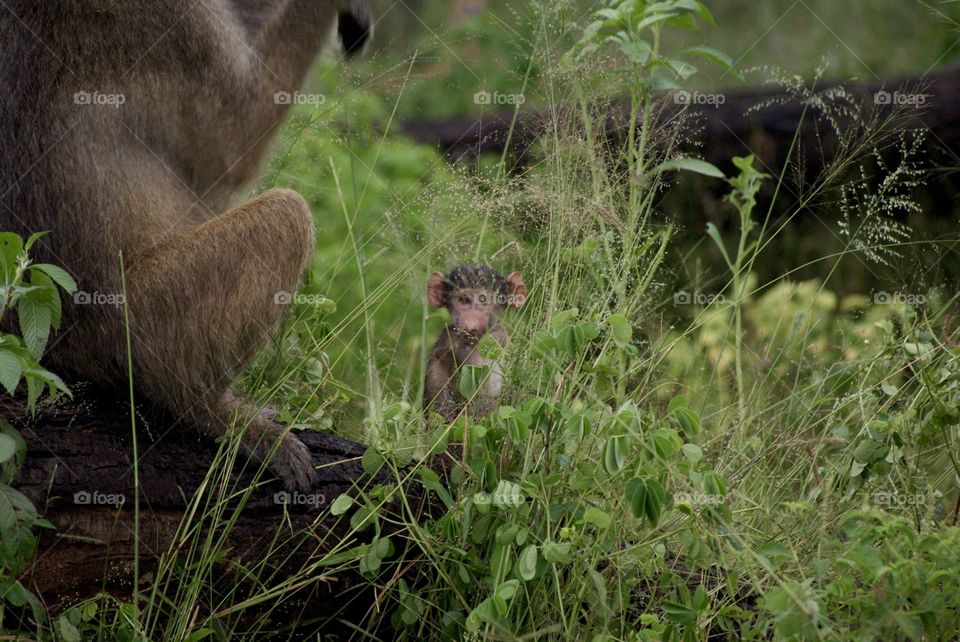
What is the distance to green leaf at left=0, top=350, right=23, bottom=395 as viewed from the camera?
244cm

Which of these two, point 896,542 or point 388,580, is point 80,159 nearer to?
point 388,580

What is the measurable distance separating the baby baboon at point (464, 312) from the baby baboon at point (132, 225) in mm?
635

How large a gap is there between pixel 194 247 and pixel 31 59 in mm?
688

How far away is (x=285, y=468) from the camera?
120 inches

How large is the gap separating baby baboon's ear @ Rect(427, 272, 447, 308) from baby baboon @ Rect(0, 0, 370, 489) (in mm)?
598

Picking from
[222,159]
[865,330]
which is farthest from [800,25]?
[222,159]
